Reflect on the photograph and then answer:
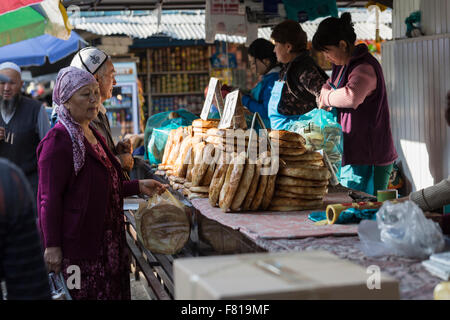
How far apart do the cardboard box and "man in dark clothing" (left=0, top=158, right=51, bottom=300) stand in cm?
37

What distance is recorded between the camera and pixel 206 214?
9.83 ft

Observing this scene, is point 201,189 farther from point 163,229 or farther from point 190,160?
point 190,160

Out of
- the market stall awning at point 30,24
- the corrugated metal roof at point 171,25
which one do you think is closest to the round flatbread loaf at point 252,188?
the market stall awning at point 30,24

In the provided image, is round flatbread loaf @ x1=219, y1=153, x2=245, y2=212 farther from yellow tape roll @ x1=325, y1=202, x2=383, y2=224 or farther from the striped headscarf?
the striped headscarf

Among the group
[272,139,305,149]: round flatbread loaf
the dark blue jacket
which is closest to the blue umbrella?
the dark blue jacket

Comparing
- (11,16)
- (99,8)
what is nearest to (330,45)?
(11,16)

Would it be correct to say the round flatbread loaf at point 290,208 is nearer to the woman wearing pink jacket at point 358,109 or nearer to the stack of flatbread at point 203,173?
the stack of flatbread at point 203,173

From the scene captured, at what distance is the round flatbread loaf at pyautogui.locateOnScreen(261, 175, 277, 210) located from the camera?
293 cm

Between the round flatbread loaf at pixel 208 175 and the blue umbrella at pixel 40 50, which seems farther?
the blue umbrella at pixel 40 50

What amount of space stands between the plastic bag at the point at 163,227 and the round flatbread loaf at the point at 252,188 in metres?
0.40

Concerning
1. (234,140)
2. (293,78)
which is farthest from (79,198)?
(293,78)

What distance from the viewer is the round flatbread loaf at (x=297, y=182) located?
9.64ft
